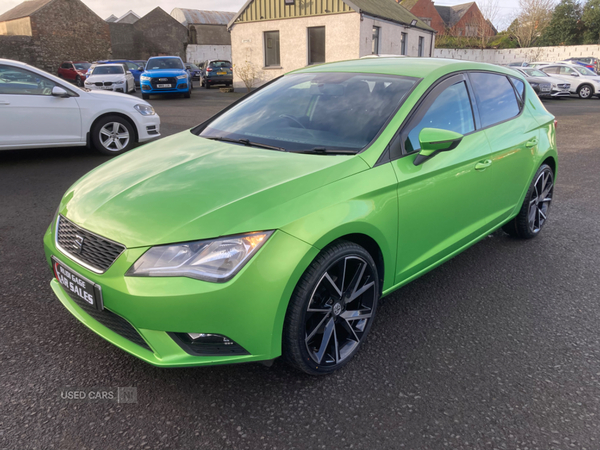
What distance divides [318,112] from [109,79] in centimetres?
2055

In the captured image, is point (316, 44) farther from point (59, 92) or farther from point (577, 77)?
point (59, 92)

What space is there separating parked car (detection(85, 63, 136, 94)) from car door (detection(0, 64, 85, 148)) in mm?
14516

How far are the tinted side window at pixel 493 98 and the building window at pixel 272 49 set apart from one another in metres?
21.0

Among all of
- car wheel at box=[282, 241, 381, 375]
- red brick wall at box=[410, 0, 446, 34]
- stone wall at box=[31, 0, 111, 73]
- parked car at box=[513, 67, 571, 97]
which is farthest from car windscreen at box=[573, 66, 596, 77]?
red brick wall at box=[410, 0, 446, 34]

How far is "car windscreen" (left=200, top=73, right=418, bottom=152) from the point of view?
9.73 feet

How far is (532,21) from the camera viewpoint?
166ft

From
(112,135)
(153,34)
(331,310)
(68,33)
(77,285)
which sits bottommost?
(331,310)

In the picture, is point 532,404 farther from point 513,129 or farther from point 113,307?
point 513,129

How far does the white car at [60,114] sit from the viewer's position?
707cm

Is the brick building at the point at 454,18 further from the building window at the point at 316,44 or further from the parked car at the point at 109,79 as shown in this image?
the parked car at the point at 109,79

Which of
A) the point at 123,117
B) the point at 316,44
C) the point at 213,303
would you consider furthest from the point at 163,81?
the point at 213,303

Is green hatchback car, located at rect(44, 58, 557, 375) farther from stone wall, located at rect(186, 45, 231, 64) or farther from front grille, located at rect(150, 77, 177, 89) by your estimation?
stone wall, located at rect(186, 45, 231, 64)

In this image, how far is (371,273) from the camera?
8.83 feet

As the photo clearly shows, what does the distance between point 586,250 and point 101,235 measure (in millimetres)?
4063
